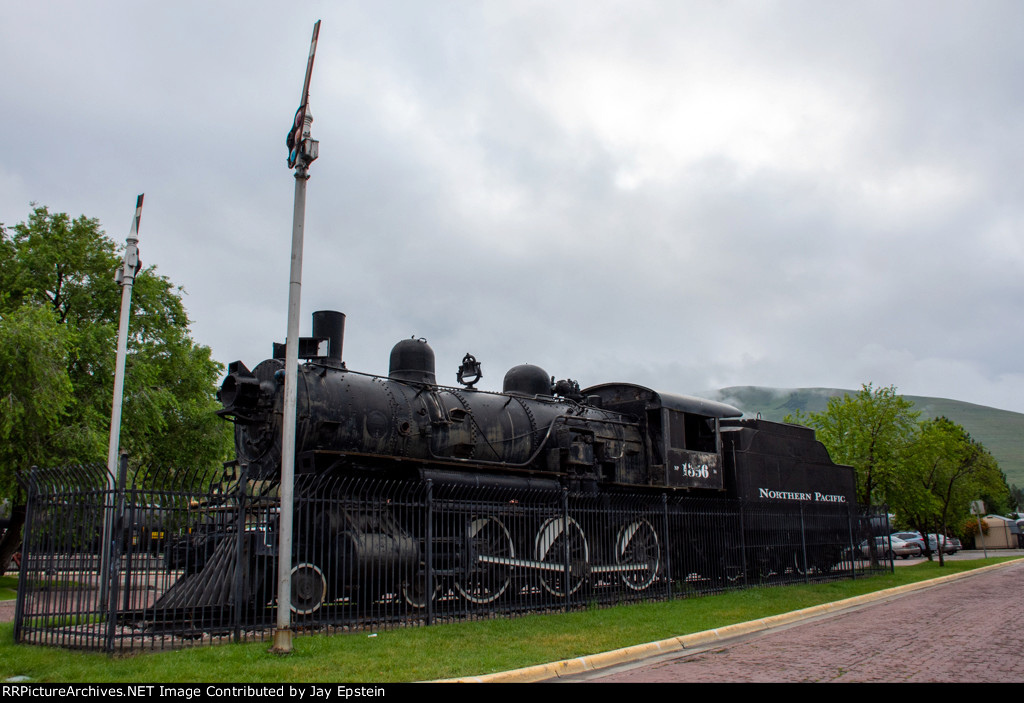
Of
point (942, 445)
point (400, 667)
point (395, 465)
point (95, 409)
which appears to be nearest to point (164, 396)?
point (95, 409)

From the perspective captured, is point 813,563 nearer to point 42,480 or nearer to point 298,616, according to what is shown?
point 298,616

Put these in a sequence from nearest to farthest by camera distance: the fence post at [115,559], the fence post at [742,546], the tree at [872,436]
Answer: the fence post at [115,559], the fence post at [742,546], the tree at [872,436]

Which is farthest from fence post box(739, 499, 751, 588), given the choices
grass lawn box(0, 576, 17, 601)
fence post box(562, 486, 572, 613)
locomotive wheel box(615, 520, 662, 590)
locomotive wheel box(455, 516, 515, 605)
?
grass lawn box(0, 576, 17, 601)

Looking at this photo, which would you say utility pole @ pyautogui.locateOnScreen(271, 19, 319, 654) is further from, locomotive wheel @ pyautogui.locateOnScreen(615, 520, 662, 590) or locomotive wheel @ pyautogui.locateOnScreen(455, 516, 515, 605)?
locomotive wheel @ pyautogui.locateOnScreen(615, 520, 662, 590)

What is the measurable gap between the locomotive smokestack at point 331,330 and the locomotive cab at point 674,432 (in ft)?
20.1

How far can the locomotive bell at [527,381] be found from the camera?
14641 millimetres

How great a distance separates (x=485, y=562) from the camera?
1145cm

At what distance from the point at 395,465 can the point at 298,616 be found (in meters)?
2.51

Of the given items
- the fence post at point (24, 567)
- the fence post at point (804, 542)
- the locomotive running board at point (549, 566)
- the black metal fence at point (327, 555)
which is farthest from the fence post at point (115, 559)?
the fence post at point (804, 542)

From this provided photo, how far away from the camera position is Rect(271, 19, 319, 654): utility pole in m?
7.98

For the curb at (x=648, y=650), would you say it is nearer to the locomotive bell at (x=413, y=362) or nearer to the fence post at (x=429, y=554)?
the fence post at (x=429, y=554)

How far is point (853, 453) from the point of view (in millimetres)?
25062

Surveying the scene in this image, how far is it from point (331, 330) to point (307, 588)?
3.79 metres

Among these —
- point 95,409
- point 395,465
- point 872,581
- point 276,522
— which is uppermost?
point 95,409
